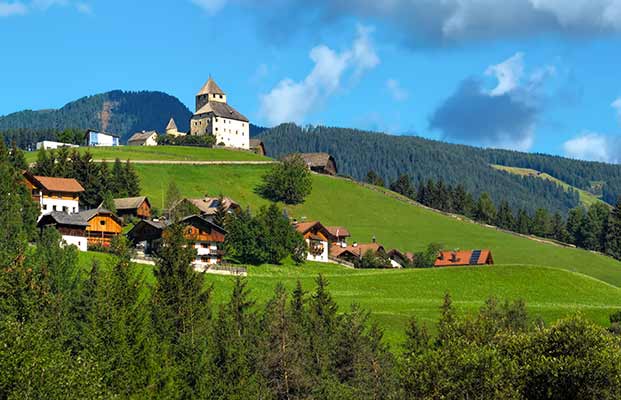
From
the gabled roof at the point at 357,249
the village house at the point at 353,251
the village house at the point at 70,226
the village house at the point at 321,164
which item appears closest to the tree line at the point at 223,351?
the village house at the point at 70,226

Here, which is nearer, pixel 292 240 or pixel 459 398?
pixel 459 398

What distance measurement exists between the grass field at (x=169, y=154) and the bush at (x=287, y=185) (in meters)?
24.7

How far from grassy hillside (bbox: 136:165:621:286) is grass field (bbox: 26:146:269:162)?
335 inches

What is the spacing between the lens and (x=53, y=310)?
4706 cm

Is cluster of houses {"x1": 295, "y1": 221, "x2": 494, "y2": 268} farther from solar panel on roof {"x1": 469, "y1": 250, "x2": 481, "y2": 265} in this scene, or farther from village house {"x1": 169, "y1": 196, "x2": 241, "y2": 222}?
village house {"x1": 169, "y1": 196, "x2": 241, "y2": 222}

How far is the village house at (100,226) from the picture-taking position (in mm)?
106062

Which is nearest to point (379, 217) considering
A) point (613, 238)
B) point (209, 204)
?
point (209, 204)

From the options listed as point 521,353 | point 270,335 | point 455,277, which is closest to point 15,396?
point 270,335

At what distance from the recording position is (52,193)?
393 ft

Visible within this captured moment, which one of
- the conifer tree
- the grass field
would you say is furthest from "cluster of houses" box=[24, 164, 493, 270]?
the conifer tree

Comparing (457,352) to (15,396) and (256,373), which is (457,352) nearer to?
(256,373)

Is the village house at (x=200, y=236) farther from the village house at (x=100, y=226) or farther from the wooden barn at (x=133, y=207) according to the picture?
the wooden barn at (x=133, y=207)

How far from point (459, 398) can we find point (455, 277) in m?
56.4

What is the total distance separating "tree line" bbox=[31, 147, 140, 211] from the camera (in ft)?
417
